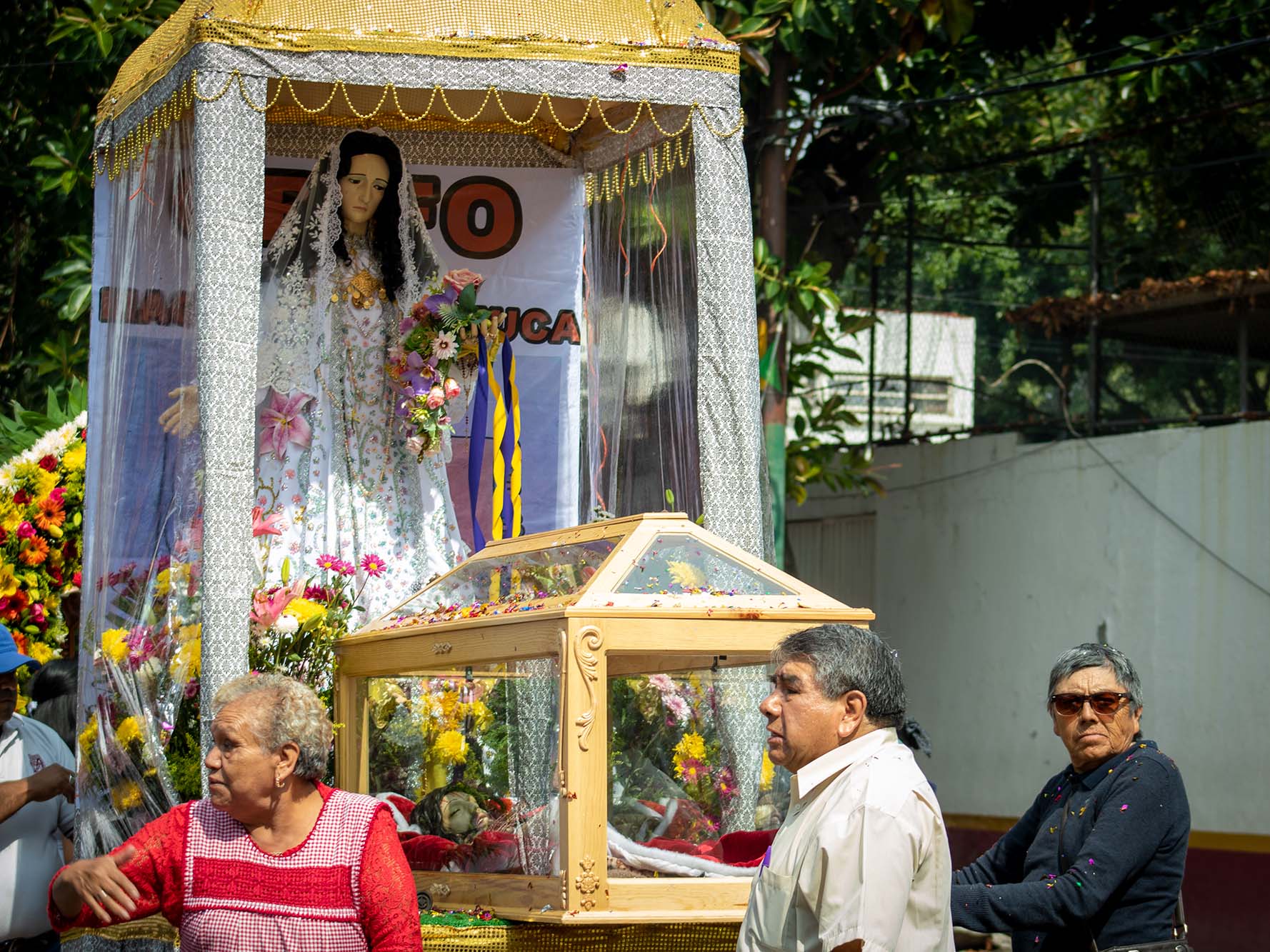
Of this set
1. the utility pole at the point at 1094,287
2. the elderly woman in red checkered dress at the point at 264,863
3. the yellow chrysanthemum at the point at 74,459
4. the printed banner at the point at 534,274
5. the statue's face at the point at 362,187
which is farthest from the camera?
the utility pole at the point at 1094,287

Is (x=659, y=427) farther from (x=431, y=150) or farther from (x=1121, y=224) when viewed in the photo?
(x=1121, y=224)

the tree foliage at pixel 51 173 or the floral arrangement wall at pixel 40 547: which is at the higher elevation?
the tree foliage at pixel 51 173

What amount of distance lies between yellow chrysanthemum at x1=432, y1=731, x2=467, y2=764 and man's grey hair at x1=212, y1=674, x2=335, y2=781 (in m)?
1.27

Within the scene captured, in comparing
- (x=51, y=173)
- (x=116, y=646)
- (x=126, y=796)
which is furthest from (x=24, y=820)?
(x=51, y=173)

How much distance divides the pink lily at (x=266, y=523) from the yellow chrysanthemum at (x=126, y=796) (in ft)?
3.61

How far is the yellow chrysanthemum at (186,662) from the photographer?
17.5 feet

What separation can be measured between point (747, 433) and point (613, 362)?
3.90 feet

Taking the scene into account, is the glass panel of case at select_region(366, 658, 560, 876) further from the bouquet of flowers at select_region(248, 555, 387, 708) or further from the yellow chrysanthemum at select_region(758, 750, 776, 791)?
the yellow chrysanthemum at select_region(758, 750, 776, 791)

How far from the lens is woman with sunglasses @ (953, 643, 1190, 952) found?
3502 millimetres

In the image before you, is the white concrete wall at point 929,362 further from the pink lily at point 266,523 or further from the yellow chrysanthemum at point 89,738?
the yellow chrysanthemum at point 89,738

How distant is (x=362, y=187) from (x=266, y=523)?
1.37 m

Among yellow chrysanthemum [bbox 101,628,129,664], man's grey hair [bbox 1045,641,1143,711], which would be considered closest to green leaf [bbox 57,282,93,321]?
yellow chrysanthemum [bbox 101,628,129,664]

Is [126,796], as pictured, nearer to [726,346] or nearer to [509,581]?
[509,581]

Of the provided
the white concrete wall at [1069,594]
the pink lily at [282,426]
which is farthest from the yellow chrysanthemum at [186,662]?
the white concrete wall at [1069,594]
